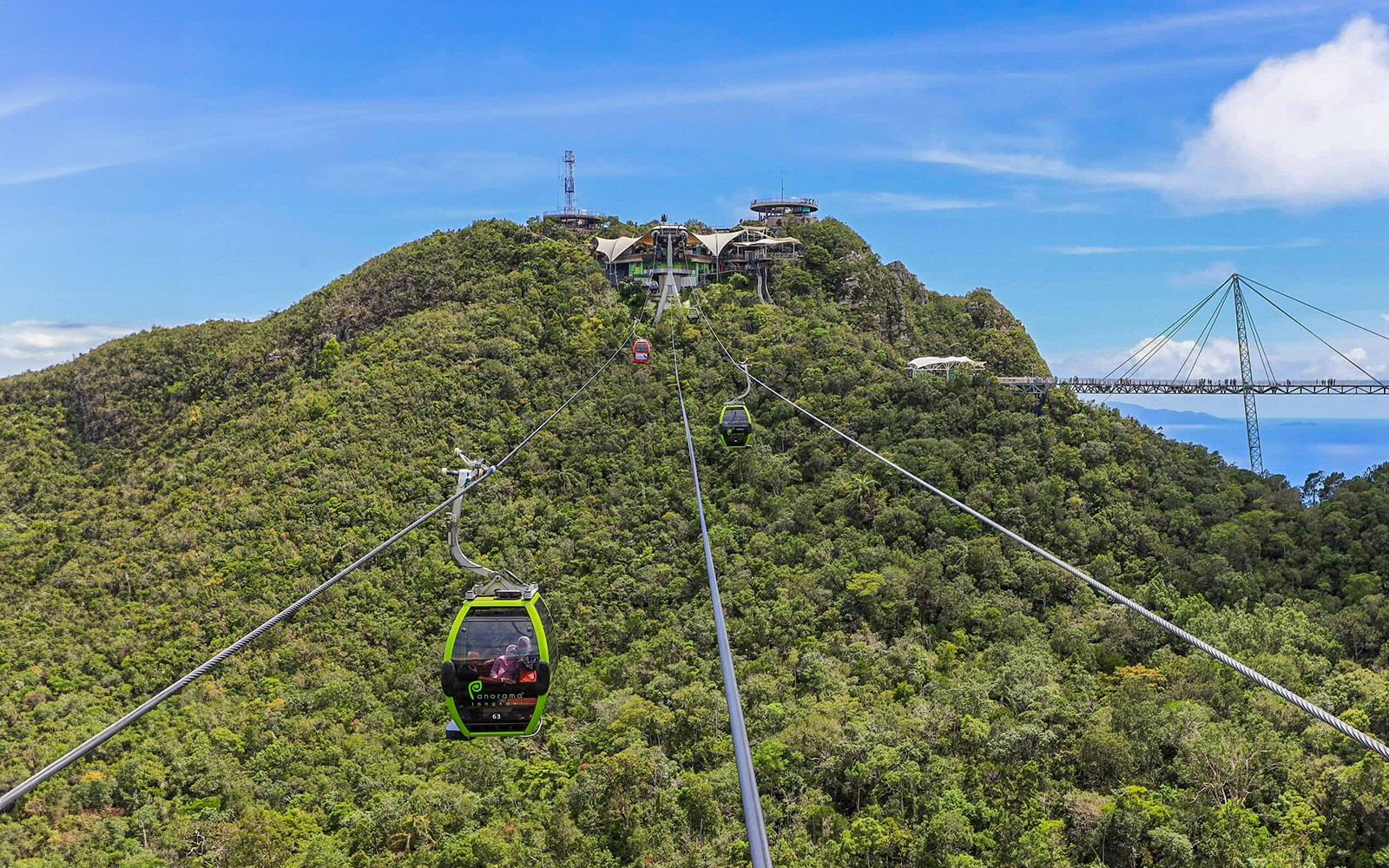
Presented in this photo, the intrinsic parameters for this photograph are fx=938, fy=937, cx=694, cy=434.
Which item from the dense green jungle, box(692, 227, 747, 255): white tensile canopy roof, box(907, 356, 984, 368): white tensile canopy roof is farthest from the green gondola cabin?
box(692, 227, 747, 255): white tensile canopy roof

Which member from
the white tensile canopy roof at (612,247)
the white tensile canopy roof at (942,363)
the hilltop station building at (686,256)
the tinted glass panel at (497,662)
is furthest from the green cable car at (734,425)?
the white tensile canopy roof at (612,247)

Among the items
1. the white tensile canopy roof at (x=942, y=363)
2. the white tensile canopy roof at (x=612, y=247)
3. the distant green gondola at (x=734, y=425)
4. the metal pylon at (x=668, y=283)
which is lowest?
the distant green gondola at (x=734, y=425)

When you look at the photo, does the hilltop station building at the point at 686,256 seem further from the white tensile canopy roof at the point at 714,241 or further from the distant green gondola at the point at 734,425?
the distant green gondola at the point at 734,425

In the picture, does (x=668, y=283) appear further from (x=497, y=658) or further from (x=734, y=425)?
(x=497, y=658)

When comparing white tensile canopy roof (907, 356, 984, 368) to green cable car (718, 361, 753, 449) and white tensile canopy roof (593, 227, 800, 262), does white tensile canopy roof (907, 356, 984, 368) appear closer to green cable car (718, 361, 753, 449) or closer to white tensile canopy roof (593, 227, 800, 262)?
white tensile canopy roof (593, 227, 800, 262)

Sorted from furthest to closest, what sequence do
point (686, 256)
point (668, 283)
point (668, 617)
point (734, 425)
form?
point (686, 256), point (668, 283), point (668, 617), point (734, 425)

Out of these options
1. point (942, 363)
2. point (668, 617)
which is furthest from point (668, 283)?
point (668, 617)
